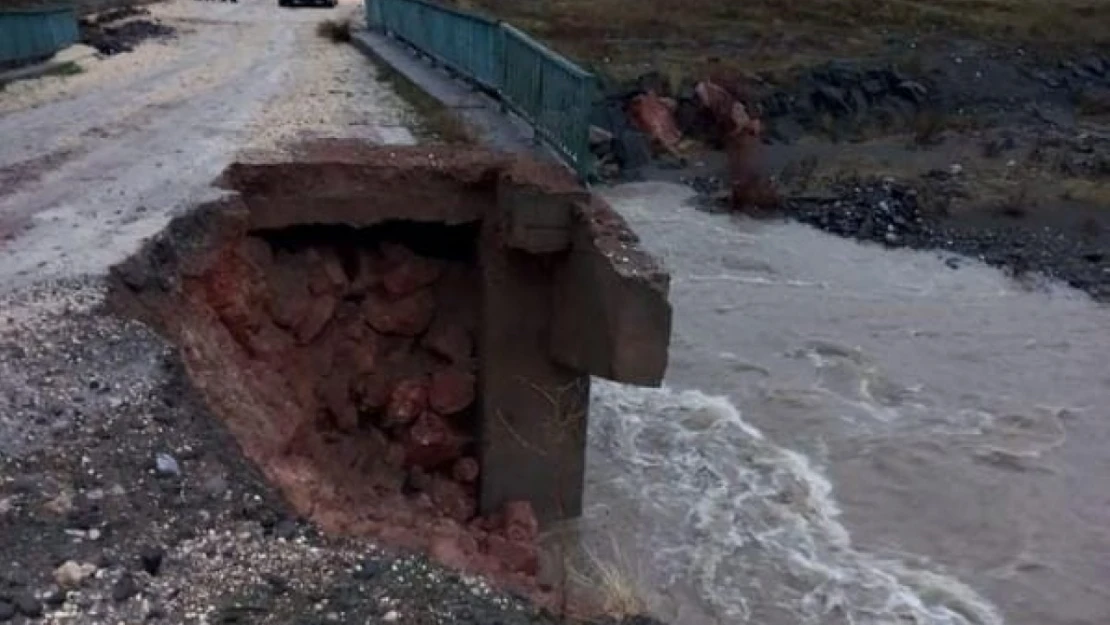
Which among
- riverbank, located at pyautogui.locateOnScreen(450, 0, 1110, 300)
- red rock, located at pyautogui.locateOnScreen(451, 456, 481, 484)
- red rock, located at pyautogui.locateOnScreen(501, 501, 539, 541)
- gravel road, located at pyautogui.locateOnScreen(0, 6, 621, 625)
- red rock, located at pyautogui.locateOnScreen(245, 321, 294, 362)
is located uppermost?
gravel road, located at pyautogui.locateOnScreen(0, 6, 621, 625)

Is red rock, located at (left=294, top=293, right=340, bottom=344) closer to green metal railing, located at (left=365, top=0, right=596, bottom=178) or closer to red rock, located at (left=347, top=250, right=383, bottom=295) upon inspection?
red rock, located at (left=347, top=250, right=383, bottom=295)

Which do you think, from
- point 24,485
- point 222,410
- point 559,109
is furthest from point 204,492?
point 559,109

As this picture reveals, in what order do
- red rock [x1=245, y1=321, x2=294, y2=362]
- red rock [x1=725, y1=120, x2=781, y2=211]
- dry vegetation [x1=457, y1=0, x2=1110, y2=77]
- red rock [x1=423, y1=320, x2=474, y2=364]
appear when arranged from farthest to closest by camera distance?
dry vegetation [x1=457, y1=0, x2=1110, y2=77] → red rock [x1=725, y1=120, x2=781, y2=211] → red rock [x1=423, y1=320, x2=474, y2=364] → red rock [x1=245, y1=321, x2=294, y2=362]

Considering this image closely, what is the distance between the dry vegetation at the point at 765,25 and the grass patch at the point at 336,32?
23.7 ft

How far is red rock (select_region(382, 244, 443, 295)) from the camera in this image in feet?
38.9

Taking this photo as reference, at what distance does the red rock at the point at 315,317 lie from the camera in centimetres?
1134

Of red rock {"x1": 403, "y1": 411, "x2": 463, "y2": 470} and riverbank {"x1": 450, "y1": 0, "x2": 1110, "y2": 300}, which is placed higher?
red rock {"x1": 403, "y1": 411, "x2": 463, "y2": 470}

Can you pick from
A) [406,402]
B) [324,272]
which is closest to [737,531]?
[406,402]

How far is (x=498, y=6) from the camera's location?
4575 cm

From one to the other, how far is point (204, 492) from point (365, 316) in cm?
A: 512

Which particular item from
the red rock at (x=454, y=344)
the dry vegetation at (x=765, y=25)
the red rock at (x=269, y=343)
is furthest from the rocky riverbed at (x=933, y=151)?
the red rock at (x=269, y=343)

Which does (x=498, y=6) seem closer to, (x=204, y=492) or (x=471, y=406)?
(x=471, y=406)

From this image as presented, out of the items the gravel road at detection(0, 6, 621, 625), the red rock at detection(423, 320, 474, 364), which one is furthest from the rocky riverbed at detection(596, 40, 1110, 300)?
the gravel road at detection(0, 6, 621, 625)

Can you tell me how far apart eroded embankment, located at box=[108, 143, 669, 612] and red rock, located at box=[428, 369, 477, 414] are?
17 millimetres
